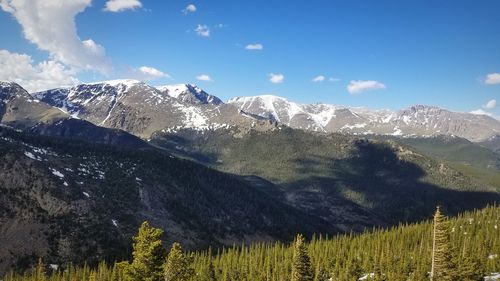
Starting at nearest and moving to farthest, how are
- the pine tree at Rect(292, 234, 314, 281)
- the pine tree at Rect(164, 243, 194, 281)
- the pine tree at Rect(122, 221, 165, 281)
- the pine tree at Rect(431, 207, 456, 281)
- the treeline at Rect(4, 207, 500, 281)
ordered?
the pine tree at Rect(122, 221, 165, 281) < the treeline at Rect(4, 207, 500, 281) < the pine tree at Rect(164, 243, 194, 281) < the pine tree at Rect(431, 207, 456, 281) < the pine tree at Rect(292, 234, 314, 281)

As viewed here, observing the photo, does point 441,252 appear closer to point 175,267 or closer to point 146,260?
point 175,267

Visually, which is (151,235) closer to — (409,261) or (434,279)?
(434,279)

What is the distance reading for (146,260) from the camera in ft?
171

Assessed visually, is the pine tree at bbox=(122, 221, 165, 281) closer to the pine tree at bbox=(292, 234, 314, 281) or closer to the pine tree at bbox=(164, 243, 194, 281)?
the pine tree at bbox=(164, 243, 194, 281)

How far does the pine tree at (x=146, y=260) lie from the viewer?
51781mm

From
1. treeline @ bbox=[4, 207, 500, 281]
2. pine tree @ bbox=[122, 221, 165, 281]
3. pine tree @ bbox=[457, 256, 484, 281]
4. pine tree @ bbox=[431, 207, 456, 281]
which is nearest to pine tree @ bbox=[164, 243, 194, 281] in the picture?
treeline @ bbox=[4, 207, 500, 281]

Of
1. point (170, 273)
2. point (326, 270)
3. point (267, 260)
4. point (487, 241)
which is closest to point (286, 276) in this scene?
point (326, 270)

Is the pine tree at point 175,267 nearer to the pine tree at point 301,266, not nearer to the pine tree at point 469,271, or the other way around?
the pine tree at point 301,266

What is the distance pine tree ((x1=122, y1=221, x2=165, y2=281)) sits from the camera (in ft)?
170

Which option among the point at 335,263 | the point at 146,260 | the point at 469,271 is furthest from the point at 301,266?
the point at 335,263

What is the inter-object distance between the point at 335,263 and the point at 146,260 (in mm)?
121347

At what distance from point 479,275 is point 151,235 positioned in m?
92.6

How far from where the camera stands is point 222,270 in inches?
6836

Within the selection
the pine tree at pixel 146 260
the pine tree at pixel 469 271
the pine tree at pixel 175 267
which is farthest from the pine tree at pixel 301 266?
the pine tree at pixel 469 271
